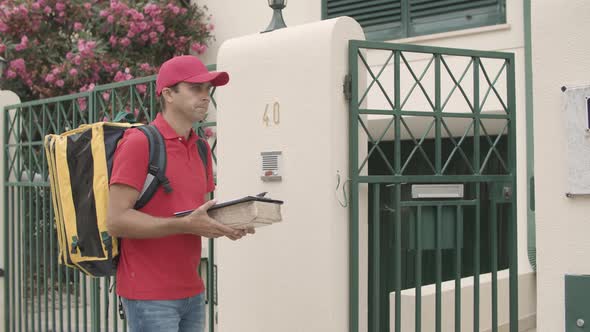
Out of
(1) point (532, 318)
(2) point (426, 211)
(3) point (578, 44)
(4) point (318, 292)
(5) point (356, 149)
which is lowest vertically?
(1) point (532, 318)

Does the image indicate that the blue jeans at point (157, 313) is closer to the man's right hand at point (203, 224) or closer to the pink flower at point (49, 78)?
the man's right hand at point (203, 224)

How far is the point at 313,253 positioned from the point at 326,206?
0.86 feet

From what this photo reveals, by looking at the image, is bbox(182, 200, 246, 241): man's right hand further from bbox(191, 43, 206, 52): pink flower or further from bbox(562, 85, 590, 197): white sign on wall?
bbox(191, 43, 206, 52): pink flower

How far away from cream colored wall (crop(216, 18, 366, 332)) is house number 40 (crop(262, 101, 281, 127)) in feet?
0.09

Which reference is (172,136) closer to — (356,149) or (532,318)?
(356,149)

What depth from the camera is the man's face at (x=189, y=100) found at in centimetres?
362

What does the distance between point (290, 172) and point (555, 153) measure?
63.6 inches

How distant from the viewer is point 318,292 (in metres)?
4.38

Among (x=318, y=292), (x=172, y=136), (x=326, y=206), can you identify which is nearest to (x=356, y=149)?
(x=326, y=206)

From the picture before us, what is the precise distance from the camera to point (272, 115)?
4.61 metres

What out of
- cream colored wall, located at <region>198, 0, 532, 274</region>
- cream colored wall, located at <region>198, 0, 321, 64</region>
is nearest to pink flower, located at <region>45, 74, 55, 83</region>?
cream colored wall, located at <region>198, 0, 321, 64</region>

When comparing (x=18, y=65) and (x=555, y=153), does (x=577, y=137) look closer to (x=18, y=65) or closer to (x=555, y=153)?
(x=555, y=153)

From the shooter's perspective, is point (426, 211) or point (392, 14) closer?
point (426, 211)

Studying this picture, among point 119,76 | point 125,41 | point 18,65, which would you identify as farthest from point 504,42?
point 18,65
